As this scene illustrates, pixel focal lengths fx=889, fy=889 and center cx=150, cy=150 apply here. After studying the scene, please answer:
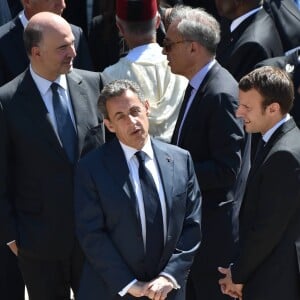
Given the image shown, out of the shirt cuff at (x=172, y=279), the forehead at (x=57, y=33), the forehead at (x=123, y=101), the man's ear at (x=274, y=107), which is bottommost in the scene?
the shirt cuff at (x=172, y=279)

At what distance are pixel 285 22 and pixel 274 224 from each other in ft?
7.41

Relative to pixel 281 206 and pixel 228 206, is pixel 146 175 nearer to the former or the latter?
pixel 281 206

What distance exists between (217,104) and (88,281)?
123cm

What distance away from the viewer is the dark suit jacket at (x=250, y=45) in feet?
18.4

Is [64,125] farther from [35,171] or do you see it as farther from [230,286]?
[230,286]

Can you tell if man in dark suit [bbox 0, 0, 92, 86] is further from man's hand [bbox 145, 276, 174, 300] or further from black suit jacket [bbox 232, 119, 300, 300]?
man's hand [bbox 145, 276, 174, 300]

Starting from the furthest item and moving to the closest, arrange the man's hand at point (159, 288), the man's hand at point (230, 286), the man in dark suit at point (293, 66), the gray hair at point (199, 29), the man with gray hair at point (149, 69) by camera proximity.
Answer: the man in dark suit at point (293, 66)
the man with gray hair at point (149, 69)
the gray hair at point (199, 29)
the man's hand at point (230, 286)
the man's hand at point (159, 288)

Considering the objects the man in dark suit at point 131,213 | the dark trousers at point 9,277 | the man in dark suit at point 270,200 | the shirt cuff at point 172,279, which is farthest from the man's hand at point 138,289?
the dark trousers at point 9,277

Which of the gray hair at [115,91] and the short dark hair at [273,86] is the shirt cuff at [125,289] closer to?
the gray hair at [115,91]

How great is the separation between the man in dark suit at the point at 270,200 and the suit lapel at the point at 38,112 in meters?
1.03

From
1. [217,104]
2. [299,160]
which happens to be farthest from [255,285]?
[217,104]

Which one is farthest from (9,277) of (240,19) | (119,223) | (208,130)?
(240,19)

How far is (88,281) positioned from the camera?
4.08 metres

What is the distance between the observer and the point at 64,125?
4.70 meters
